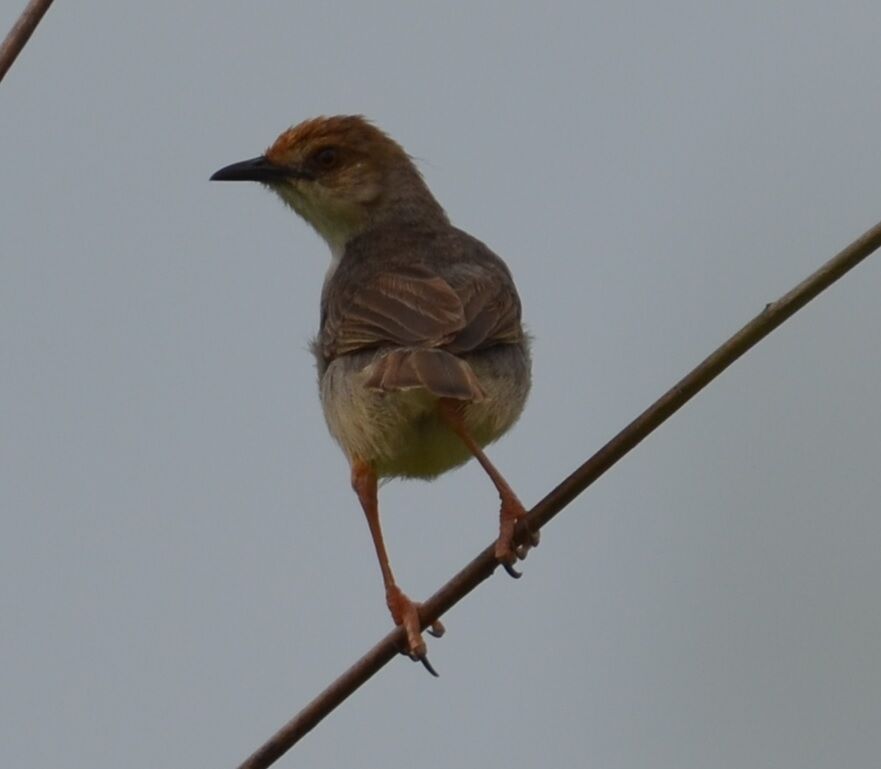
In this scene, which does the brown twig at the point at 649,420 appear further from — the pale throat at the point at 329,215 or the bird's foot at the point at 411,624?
the pale throat at the point at 329,215

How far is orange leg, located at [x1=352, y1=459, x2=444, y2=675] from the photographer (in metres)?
5.72

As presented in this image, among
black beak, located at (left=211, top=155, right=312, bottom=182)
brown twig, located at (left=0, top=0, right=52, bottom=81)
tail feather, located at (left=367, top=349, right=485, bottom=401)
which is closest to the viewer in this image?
brown twig, located at (left=0, top=0, right=52, bottom=81)

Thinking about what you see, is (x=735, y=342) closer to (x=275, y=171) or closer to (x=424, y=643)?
(x=424, y=643)

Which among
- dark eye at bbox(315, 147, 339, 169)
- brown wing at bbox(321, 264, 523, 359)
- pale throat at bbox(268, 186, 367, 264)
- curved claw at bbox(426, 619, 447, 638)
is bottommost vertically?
curved claw at bbox(426, 619, 447, 638)

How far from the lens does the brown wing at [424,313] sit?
6203mm

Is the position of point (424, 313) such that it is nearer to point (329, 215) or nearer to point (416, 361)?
point (416, 361)

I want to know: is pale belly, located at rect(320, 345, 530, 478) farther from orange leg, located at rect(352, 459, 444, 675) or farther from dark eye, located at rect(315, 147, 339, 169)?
dark eye, located at rect(315, 147, 339, 169)

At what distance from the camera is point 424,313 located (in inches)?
249

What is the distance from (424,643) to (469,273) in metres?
1.87

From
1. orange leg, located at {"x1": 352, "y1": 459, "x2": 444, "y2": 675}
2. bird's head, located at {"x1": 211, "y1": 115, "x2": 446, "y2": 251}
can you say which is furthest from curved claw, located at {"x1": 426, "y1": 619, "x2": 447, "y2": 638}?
bird's head, located at {"x1": 211, "y1": 115, "x2": 446, "y2": 251}

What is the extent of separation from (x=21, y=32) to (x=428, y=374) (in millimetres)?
2298

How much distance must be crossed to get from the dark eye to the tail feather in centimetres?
243

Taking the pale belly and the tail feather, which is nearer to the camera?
the tail feather

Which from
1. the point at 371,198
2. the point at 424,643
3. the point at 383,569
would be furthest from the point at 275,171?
the point at 424,643
